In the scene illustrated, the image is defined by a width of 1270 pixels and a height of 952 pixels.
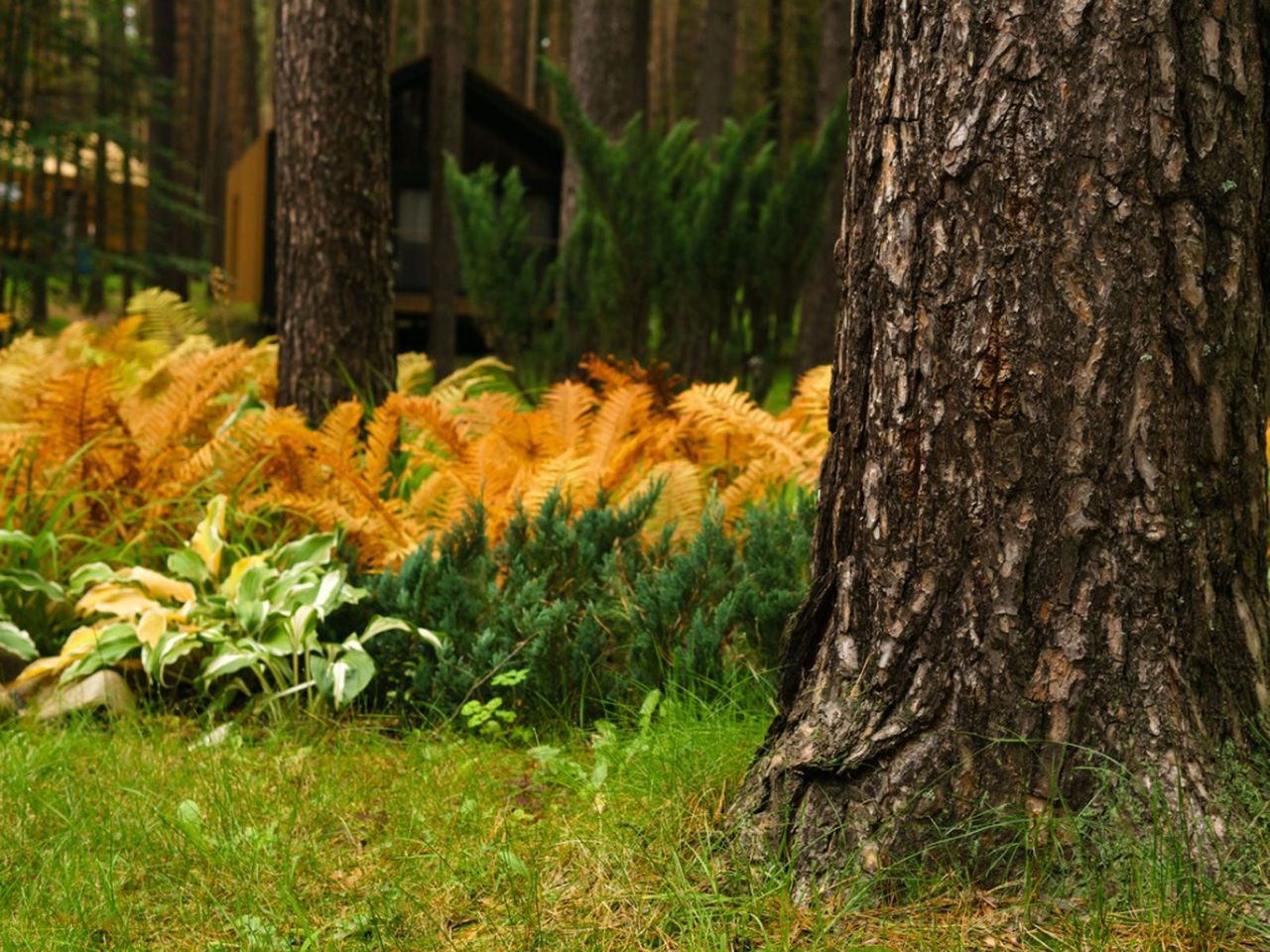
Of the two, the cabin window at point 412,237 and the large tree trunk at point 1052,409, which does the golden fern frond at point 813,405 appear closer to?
the large tree trunk at point 1052,409

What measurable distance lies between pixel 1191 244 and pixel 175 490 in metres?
3.56

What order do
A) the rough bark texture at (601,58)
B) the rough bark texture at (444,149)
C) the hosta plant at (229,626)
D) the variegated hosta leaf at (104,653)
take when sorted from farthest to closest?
the rough bark texture at (444,149) → the rough bark texture at (601,58) → the variegated hosta leaf at (104,653) → the hosta plant at (229,626)

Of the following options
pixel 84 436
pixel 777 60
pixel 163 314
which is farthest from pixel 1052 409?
pixel 777 60

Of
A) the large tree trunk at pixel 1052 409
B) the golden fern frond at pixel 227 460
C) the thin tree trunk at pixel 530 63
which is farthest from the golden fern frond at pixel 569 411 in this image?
the thin tree trunk at pixel 530 63

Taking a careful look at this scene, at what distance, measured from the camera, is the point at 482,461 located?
425cm

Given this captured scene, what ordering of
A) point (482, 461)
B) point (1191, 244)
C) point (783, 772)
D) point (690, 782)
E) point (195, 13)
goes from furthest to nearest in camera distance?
point (195, 13)
point (482, 461)
point (690, 782)
point (783, 772)
point (1191, 244)

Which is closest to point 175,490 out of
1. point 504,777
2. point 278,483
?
point 278,483

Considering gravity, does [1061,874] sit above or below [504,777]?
above

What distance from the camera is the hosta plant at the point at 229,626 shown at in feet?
11.3

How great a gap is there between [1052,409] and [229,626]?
8.46 feet

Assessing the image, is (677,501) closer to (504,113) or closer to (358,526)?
(358,526)

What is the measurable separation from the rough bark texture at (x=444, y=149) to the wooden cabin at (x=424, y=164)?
8.31 ft

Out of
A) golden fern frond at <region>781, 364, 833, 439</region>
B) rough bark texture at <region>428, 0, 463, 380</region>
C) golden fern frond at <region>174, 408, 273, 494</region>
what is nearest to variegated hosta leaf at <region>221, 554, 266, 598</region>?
golden fern frond at <region>174, 408, 273, 494</region>

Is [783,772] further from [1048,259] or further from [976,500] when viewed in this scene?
[1048,259]
